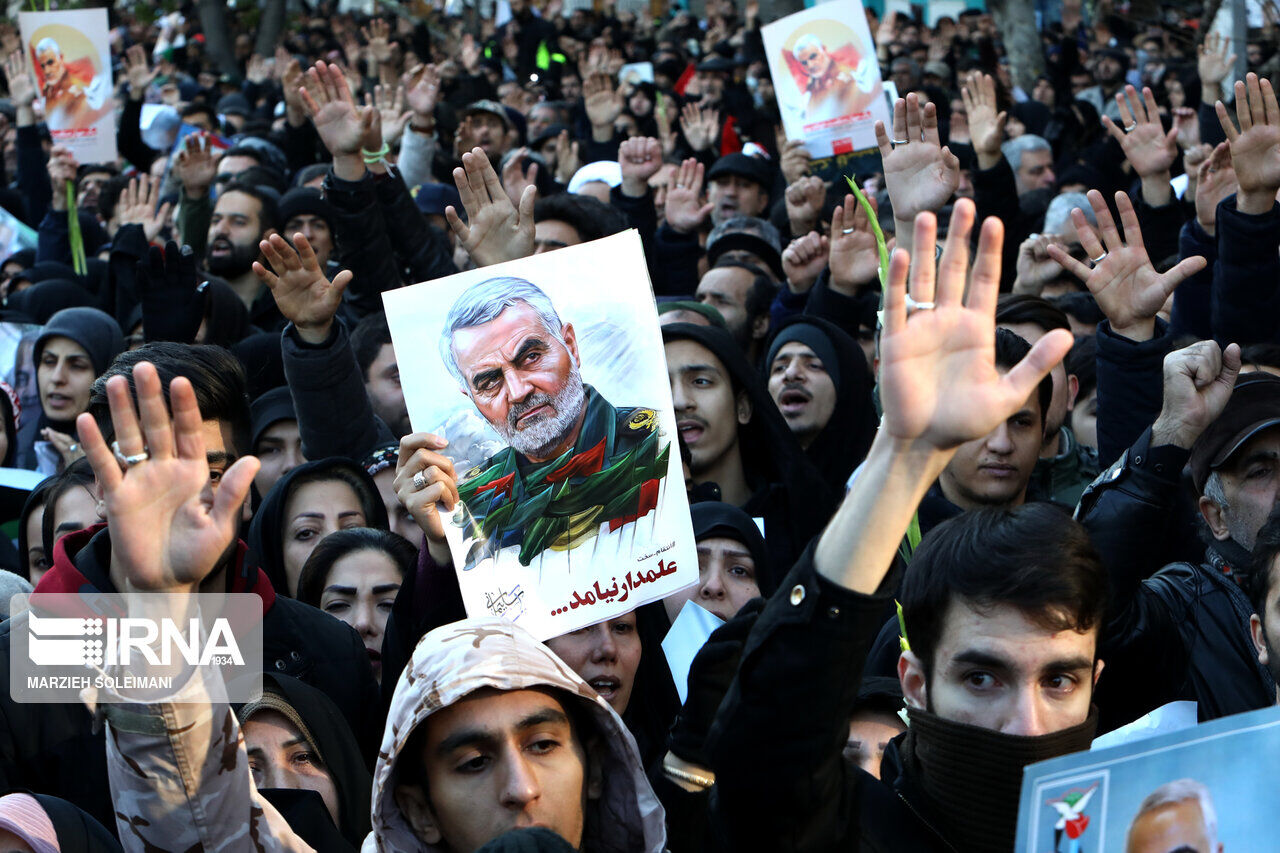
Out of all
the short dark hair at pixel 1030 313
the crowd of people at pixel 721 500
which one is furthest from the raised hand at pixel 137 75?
the short dark hair at pixel 1030 313

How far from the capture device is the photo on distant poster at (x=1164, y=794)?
184 centimetres

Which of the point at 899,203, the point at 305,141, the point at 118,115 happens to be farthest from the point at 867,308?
the point at 118,115

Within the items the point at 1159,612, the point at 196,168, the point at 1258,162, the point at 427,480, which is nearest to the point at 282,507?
the point at 427,480

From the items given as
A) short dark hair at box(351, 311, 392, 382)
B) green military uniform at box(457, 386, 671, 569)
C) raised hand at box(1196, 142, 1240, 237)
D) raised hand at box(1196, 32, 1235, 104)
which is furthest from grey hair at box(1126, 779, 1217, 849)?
raised hand at box(1196, 32, 1235, 104)

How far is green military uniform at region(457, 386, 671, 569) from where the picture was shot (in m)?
3.16

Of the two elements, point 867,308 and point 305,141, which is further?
point 305,141

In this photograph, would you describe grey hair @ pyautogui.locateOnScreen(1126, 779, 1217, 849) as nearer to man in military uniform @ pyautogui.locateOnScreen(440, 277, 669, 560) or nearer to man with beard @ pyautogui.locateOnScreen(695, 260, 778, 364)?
man in military uniform @ pyautogui.locateOnScreen(440, 277, 669, 560)

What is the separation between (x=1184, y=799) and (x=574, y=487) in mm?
1604

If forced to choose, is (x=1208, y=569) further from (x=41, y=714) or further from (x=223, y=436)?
(x=41, y=714)

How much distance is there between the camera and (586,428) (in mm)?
3219

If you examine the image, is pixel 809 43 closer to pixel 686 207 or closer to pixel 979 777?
pixel 686 207

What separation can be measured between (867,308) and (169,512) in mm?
4021

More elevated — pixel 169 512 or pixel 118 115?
pixel 118 115

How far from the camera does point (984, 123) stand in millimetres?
6605
